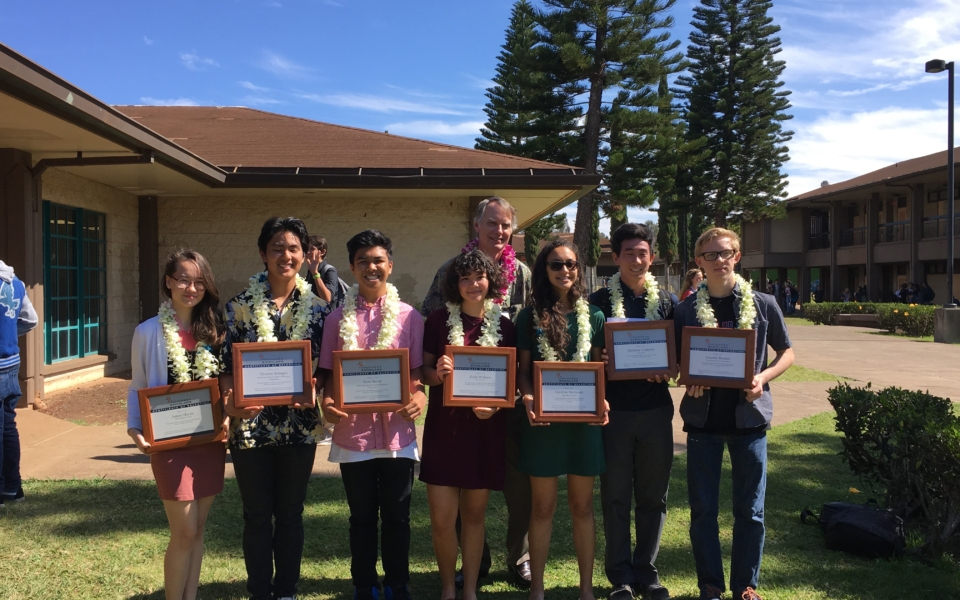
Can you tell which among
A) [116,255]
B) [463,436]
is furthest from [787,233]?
[463,436]

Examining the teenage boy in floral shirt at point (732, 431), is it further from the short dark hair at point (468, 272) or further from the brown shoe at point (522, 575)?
the short dark hair at point (468, 272)

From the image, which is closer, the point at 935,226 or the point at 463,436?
the point at 463,436

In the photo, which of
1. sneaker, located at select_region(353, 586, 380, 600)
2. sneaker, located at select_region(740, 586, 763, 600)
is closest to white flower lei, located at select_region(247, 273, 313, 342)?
sneaker, located at select_region(353, 586, 380, 600)

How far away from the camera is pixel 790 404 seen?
30.6 feet

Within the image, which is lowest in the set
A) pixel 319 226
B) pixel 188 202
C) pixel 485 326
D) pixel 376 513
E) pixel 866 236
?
pixel 376 513

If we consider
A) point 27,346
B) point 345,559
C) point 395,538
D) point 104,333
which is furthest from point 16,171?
point 395,538

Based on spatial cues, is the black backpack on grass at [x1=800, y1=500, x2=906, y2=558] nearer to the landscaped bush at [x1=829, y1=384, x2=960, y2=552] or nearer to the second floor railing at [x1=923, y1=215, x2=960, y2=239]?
the landscaped bush at [x1=829, y1=384, x2=960, y2=552]

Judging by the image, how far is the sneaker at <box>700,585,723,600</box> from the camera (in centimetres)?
357

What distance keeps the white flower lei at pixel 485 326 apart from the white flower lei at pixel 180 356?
1106 millimetres

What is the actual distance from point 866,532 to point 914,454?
1.85 feet

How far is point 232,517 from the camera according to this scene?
487 centimetres

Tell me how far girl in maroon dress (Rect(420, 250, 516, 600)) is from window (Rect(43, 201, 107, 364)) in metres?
7.52

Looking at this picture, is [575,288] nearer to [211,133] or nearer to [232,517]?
[232,517]

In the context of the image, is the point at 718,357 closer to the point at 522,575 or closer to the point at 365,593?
the point at 522,575
